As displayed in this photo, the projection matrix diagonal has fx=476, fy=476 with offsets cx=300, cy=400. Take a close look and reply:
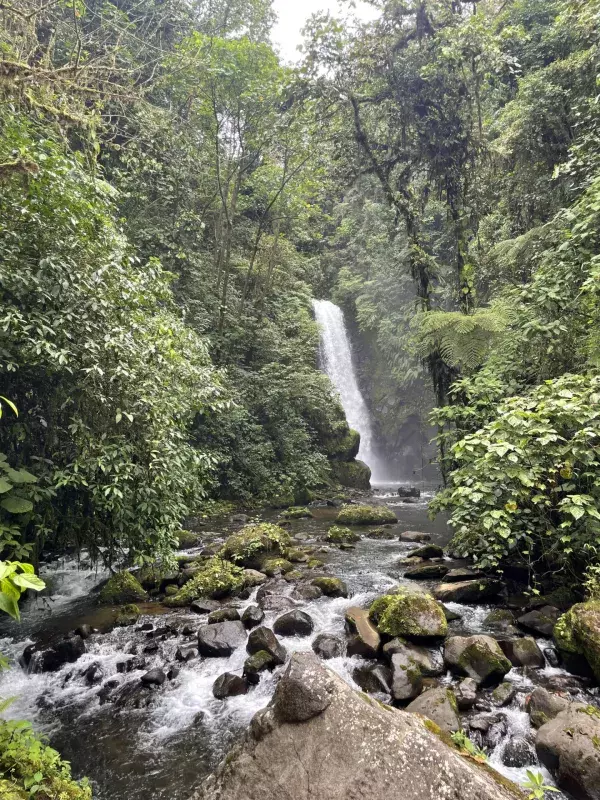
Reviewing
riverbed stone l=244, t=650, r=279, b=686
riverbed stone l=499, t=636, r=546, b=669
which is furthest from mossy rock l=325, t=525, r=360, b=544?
riverbed stone l=499, t=636, r=546, b=669

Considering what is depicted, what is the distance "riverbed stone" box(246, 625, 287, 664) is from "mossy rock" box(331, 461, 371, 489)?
14.4 metres

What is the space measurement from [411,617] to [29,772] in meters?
4.20

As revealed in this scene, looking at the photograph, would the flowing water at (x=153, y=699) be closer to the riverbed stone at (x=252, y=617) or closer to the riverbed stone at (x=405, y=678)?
the riverbed stone at (x=252, y=617)

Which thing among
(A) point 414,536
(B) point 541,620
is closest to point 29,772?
(B) point 541,620

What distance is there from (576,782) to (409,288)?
22658 millimetres

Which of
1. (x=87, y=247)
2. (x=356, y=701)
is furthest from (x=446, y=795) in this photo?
(x=87, y=247)

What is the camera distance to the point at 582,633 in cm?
485

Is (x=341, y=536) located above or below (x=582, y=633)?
below

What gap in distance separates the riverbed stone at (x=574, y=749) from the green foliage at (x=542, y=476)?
194 centimetres

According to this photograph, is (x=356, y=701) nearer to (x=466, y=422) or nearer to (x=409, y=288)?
(x=466, y=422)

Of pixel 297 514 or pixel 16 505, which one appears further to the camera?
pixel 297 514

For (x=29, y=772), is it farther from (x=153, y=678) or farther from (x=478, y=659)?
(x=478, y=659)

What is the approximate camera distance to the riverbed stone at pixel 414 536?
11.2 metres

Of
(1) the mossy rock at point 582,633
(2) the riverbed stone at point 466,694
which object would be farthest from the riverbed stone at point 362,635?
(1) the mossy rock at point 582,633
